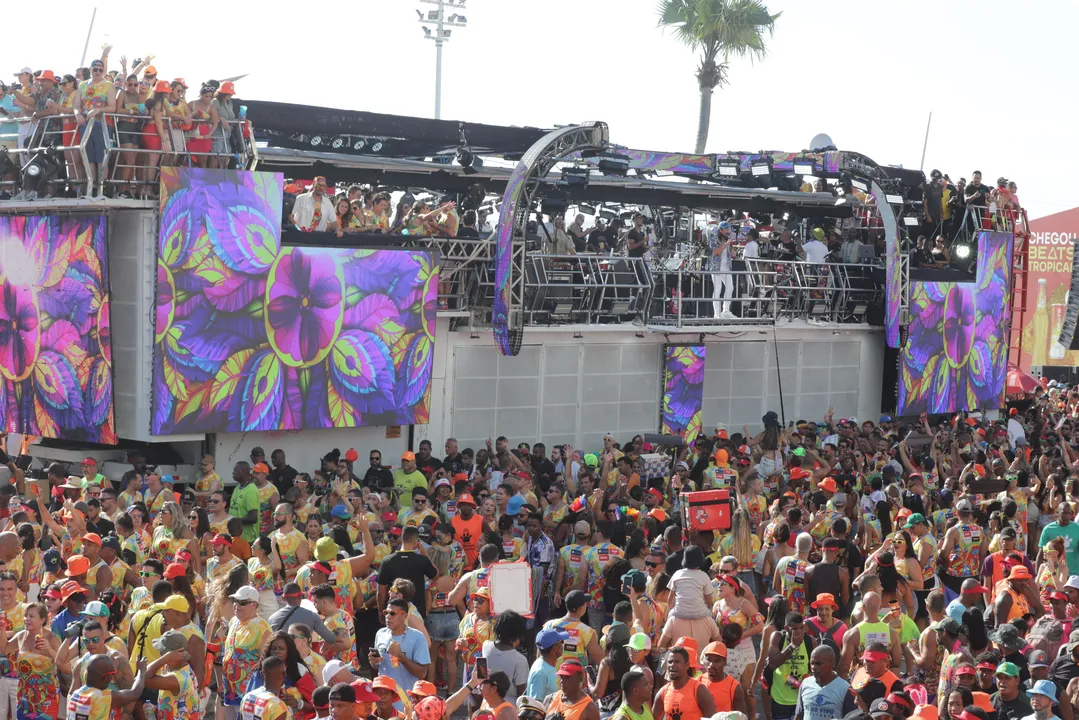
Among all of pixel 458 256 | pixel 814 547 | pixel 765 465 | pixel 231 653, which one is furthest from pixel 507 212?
pixel 231 653

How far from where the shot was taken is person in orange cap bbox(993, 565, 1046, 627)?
10.5 meters

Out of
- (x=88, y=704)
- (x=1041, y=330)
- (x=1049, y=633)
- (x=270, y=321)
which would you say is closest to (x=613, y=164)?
(x=270, y=321)

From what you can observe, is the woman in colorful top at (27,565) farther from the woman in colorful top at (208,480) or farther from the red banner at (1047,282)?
the red banner at (1047,282)

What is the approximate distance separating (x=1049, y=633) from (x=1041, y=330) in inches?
1489

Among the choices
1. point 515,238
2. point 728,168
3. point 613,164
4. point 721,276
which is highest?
point 728,168

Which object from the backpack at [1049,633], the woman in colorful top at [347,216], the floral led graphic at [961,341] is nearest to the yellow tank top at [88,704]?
the backpack at [1049,633]

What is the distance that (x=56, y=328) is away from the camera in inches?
688

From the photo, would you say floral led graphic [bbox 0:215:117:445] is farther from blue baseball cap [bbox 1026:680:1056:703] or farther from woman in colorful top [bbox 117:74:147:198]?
blue baseball cap [bbox 1026:680:1056:703]

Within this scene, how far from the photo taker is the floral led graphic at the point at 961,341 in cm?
2575

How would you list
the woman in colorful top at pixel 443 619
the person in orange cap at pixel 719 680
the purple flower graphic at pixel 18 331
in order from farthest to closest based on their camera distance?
the purple flower graphic at pixel 18 331, the woman in colorful top at pixel 443 619, the person in orange cap at pixel 719 680

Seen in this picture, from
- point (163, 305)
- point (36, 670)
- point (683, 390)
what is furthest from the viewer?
point (683, 390)

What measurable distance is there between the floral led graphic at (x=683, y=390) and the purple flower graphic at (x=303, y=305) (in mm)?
6627

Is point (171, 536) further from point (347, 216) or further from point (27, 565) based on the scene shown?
point (347, 216)

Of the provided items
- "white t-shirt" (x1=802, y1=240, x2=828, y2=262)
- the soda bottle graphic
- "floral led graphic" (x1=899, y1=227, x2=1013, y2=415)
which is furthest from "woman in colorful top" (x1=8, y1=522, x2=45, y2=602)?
the soda bottle graphic
